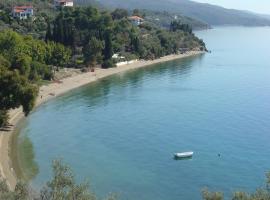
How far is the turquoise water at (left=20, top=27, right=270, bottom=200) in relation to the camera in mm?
33969

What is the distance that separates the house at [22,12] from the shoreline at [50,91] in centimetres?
2349

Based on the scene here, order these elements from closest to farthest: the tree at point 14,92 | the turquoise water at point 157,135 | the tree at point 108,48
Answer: the turquoise water at point 157,135 → the tree at point 14,92 → the tree at point 108,48

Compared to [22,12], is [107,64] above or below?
below

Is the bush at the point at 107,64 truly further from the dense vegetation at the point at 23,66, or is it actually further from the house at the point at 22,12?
the house at the point at 22,12

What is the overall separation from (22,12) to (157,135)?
2300 inches

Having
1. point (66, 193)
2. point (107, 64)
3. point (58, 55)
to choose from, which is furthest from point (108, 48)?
point (66, 193)

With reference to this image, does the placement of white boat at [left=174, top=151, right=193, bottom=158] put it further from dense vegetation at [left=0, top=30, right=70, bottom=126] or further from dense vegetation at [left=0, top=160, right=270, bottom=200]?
dense vegetation at [left=0, top=160, right=270, bottom=200]

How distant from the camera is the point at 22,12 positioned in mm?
94500

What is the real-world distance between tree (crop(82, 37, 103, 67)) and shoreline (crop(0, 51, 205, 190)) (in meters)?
1.66

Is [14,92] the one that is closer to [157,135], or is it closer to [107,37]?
[157,135]

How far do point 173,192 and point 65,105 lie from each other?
25847 mm

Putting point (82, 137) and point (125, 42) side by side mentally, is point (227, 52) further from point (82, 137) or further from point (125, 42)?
point (82, 137)

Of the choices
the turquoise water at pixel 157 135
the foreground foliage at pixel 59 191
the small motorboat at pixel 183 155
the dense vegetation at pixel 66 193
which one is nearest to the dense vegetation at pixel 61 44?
the turquoise water at pixel 157 135

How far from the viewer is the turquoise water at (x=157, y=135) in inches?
1337
